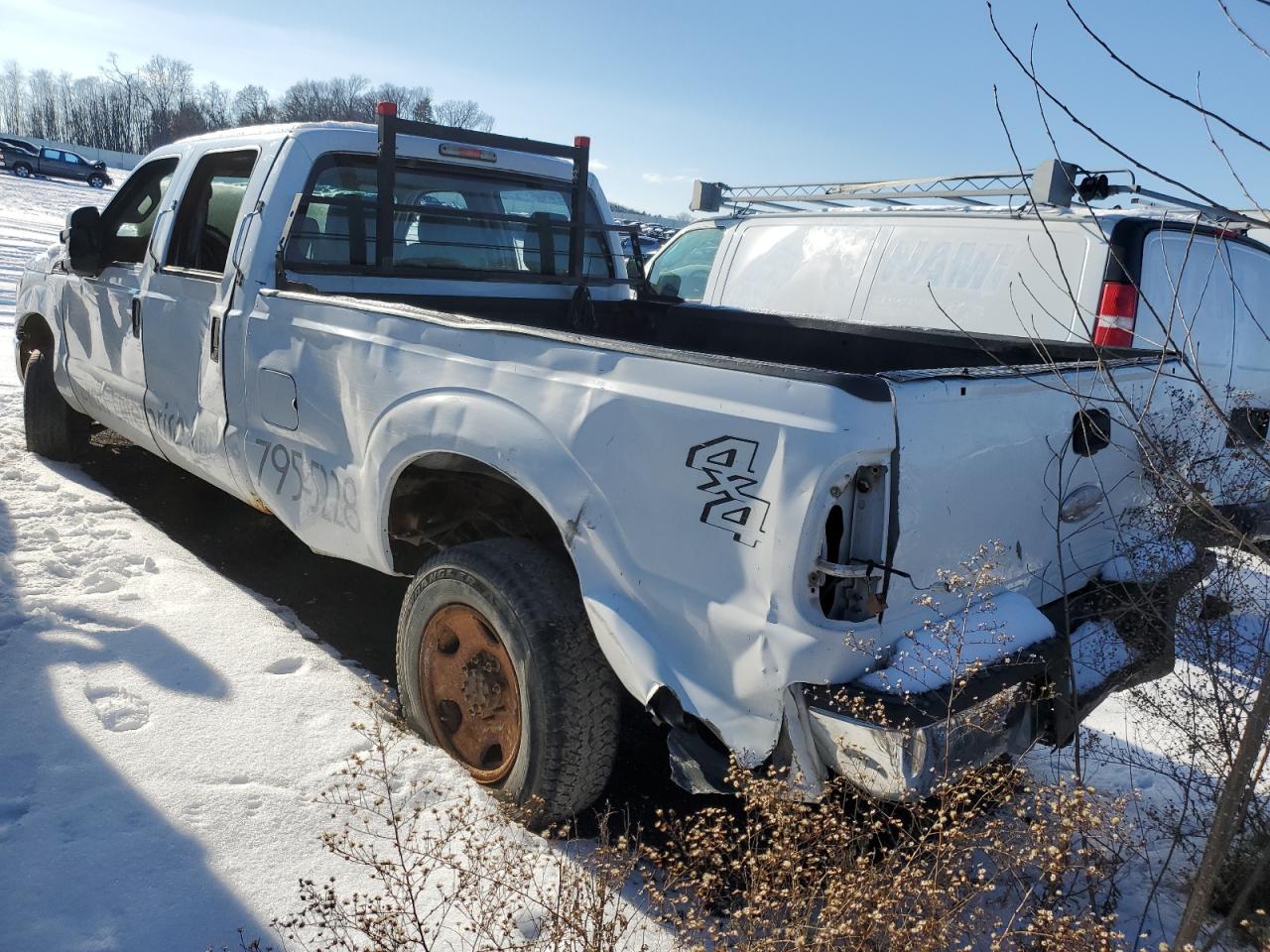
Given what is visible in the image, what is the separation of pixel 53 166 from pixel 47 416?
44.7 m

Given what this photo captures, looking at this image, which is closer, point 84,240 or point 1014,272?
point 84,240

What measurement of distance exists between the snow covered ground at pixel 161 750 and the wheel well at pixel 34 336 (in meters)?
1.51

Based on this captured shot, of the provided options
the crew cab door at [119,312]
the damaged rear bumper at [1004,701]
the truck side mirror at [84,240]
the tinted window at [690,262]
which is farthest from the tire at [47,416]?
the damaged rear bumper at [1004,701]

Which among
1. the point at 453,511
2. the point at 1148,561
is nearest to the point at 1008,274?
the point at 1148,561

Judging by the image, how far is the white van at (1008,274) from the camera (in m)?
5.18

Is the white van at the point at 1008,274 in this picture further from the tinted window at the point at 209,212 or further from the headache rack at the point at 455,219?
the tinted window at the point at 209,212

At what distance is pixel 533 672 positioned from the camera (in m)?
2.63

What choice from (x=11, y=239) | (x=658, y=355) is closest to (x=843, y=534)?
(x=658, y=355)

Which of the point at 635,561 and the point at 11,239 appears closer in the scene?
the point at 635,561

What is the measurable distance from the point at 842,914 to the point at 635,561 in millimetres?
933

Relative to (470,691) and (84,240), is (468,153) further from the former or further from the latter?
(470,691)

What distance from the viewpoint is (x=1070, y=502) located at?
2.74 meters

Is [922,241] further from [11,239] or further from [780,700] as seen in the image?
[11,239]

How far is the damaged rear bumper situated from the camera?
2100mm
